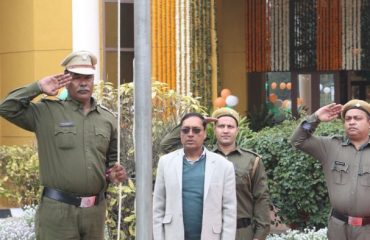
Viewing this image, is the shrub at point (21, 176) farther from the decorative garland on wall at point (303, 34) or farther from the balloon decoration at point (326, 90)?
the balloon decoration at point (326, 90)

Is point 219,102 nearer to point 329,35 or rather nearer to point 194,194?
point 329,35

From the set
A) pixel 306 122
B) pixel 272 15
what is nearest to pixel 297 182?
pixel 306 122

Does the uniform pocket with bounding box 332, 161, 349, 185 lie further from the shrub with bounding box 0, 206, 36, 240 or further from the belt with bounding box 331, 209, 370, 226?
the shrub with bounding box 0, 206, 36, 240

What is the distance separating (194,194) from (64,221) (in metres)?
0.89

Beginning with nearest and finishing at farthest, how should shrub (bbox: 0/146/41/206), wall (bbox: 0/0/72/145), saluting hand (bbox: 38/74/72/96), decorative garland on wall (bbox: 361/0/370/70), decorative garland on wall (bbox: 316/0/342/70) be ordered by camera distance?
saluting hand (bbox: 38/74/72/96), shrub (bbox: 0/146/41/206), wall (bbox: 0/0/72/145), decorative garland on wall (bbox: 361/0/370/70), decorative garland on wall (bbox: 316/0/342/70)

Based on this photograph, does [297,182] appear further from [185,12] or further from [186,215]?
[185,12]

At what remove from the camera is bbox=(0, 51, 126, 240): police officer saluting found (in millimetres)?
5086

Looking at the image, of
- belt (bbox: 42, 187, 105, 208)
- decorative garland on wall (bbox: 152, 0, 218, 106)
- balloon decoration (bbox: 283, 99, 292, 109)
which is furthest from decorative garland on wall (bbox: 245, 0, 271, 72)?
belt (bbox: 42, 187, 105, 208)

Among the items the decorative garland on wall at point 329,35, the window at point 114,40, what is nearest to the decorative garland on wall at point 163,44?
the window at point 114,40

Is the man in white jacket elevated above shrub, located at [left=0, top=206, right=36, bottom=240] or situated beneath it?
elevated above

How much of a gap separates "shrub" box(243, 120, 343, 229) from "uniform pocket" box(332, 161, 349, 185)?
2.79 meters

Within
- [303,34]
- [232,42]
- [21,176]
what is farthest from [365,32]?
[21,176]

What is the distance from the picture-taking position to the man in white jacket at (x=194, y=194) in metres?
4.95

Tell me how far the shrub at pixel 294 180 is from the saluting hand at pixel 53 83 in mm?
4195
